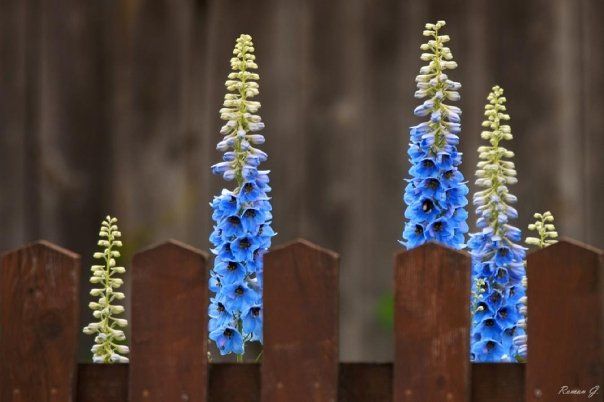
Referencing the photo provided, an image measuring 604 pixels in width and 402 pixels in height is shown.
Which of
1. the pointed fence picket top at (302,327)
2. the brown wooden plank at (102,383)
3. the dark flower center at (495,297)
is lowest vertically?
the brown wooden plank at (102,383)

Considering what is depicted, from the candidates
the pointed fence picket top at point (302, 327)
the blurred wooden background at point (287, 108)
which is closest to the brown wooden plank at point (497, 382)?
the pointed fence picket top at point (302, 327)

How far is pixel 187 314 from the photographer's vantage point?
9.13 feet

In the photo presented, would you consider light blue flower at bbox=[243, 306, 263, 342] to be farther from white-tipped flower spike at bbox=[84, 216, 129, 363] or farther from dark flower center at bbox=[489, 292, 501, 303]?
dark flower center at bbox=[489, 292, 501, 303]

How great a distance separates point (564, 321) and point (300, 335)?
1.60 feet

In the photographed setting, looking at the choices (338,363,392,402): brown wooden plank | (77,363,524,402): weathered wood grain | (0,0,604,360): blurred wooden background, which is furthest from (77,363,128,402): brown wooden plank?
(0,0,604,360): blurred wooden background

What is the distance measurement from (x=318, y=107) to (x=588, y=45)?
35.0 inches

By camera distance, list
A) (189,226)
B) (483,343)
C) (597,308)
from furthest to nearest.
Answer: (189,226), (483,343), (597,308)

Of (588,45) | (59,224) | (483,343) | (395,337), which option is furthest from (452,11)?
(395,337)

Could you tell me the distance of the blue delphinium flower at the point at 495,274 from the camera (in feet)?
10.2

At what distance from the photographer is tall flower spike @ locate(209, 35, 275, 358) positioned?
118 inches

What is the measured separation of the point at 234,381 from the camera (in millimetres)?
2793

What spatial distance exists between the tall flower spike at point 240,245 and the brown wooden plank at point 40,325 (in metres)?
0.33

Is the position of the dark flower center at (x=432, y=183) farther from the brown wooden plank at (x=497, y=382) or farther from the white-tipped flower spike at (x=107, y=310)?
the white-tipped flower spike at (x=107, y=310)

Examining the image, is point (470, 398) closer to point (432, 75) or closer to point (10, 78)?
point (432, 75)
